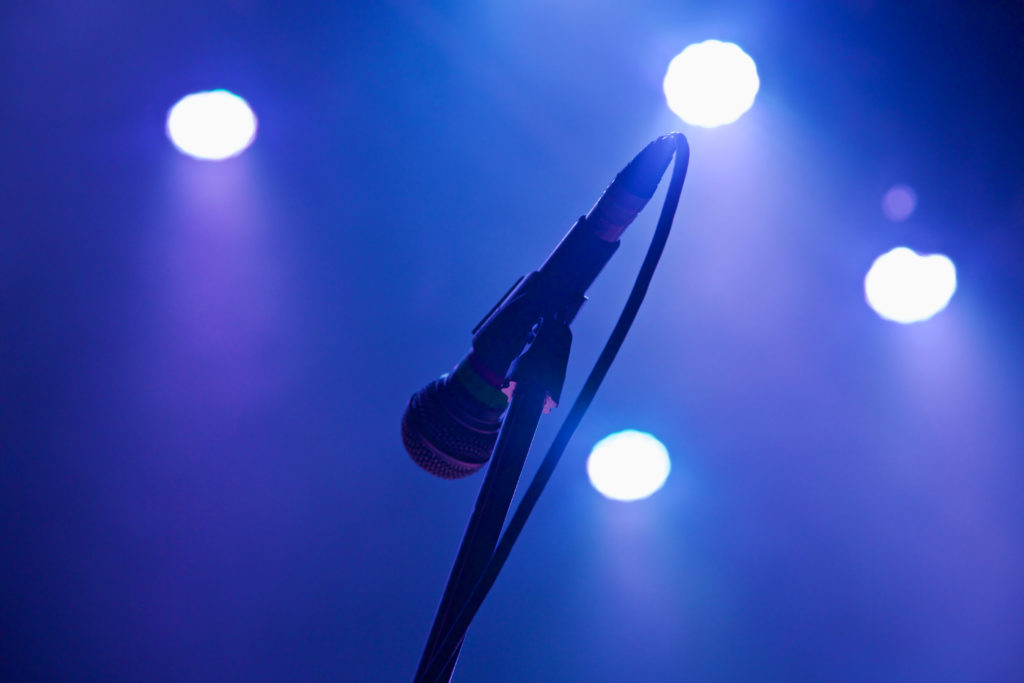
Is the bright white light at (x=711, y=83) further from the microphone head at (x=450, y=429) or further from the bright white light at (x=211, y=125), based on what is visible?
the microphone head at (x=450, y=429)

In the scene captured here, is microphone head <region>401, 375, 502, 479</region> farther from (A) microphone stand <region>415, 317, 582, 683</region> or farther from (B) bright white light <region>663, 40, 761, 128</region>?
(B) bright white light <region>663, 40, 761, 128</region>

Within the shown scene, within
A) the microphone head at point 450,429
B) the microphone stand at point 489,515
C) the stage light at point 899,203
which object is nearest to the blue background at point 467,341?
the stage light at point 899,203

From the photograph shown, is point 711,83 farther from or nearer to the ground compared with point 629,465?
farther from the ground

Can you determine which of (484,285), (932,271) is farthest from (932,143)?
(484,285)

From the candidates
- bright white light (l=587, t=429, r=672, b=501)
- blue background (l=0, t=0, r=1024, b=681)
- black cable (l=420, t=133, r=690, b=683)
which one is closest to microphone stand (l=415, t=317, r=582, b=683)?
black cable (l=420, t=133, r=690, b=683)

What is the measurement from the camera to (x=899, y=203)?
3018 millimetres

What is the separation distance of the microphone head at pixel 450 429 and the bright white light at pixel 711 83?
8.16 ft

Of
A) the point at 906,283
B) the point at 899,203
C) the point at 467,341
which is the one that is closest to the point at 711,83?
the point at 899,203

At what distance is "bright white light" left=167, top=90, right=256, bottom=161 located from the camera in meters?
2.76

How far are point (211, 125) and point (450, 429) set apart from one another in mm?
2673

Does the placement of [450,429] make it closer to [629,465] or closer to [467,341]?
[467,341]

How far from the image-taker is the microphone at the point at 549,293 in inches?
23.6

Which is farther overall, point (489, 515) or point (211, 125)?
point (211, 125)

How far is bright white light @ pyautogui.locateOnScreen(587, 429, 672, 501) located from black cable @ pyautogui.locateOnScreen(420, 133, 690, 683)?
2769mm
